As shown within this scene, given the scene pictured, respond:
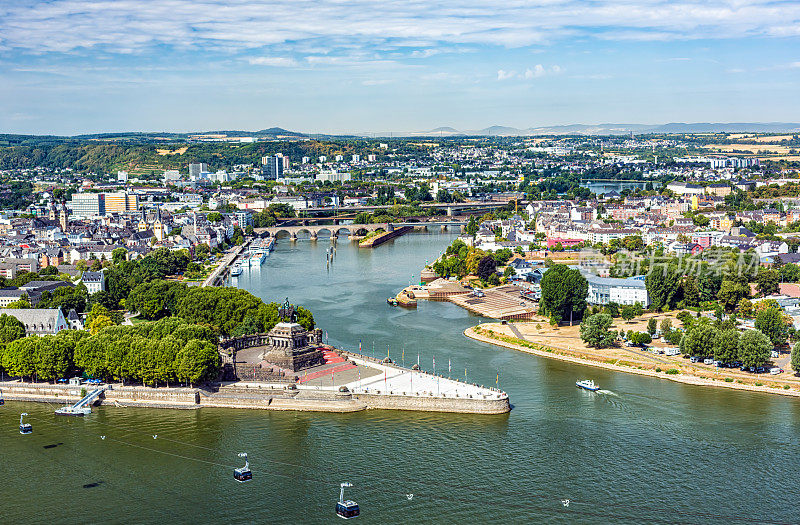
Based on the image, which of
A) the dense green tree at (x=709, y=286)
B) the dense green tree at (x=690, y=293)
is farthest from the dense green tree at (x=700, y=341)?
the dense green tree at (x=709, y=286)

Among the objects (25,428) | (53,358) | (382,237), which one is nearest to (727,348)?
(53,358)

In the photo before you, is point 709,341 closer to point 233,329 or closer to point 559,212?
point 233,329

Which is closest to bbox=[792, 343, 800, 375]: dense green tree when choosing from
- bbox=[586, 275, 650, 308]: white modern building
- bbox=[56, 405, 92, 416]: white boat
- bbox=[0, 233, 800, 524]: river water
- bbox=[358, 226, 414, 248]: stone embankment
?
bbox=[0, 233, 800, 524]: river water

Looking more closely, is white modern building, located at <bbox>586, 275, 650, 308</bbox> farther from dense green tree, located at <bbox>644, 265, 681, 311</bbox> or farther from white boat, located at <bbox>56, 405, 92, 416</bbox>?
white boat, located at <bbox>56, 405, 92, 416</bbox>

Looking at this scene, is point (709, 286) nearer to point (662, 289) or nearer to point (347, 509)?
point (662, 289)

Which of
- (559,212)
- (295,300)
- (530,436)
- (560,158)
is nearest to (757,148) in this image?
(560,158)
